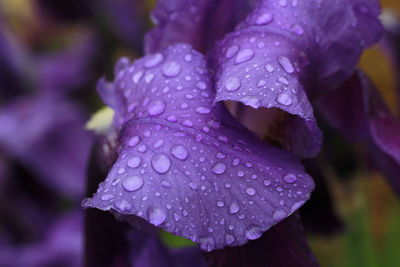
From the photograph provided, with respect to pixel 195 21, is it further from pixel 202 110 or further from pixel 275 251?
pixel 275 251

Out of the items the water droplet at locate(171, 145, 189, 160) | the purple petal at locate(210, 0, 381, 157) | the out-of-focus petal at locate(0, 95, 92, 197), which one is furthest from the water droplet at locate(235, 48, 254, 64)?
the out-of-focus petal at locate(0, 95, 92, 197)

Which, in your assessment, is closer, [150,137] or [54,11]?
[150,137]

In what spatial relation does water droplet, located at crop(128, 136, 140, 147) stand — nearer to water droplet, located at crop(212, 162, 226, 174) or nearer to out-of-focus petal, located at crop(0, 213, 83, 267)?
water droplet, located at crop(212, 162, 226, 174)

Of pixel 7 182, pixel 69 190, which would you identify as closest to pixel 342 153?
pixel 69 190

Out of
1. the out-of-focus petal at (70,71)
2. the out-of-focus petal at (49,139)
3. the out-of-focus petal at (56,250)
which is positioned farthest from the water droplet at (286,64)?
the out-of-focus petal at (70,71)

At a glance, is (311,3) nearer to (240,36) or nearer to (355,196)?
(240,36)

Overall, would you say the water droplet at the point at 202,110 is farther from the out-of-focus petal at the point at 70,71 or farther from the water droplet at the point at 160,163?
the out-of-focus petal at the point at 70,71
